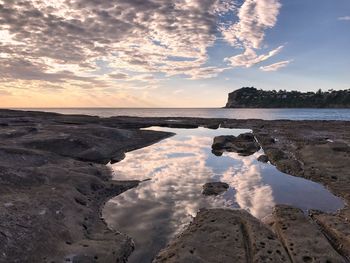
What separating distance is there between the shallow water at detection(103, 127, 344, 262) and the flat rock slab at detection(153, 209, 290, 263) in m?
1.27

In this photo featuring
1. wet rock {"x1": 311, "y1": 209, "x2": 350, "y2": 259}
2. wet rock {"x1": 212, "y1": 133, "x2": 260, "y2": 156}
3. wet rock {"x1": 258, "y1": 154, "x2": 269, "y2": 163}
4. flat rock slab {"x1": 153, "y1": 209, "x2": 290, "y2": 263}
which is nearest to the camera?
flat rock slab {"x1": 153, "y1": 209, "x2": 290, "y2": 263}

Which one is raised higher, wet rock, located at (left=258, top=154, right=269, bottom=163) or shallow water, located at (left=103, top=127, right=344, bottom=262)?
wet rock, located at (left=258, top=154, right=269, bottom=163)

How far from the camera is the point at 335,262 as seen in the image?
12227mm

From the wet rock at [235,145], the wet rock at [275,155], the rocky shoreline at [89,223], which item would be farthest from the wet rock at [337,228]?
the wet rock at [235,145]

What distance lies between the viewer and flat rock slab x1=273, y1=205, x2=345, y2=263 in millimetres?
12531

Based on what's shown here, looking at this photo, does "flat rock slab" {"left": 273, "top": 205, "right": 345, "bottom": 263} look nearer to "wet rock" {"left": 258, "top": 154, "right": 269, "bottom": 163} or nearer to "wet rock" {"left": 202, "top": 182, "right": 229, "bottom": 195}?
"wet rock" {"left": 202, "top": 182, "right": 229, "bottom": 195}

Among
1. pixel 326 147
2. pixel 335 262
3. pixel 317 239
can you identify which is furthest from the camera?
pixel 326 147

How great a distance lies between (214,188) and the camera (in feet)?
75.3

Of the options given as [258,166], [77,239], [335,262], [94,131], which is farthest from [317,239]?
[94,131]

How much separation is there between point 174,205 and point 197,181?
6.10 m

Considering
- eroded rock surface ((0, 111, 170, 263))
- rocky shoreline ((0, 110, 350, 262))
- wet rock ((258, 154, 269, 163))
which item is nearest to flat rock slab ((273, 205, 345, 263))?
rocky shoreline ((0, 110, 350, 262))

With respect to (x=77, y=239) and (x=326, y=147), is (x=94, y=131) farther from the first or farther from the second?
(x=77, y=239)

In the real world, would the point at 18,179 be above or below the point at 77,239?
above

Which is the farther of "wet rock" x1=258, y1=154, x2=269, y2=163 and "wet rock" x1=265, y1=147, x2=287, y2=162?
"wet rock" x1=258, y1=154, x2=269, y2=163
